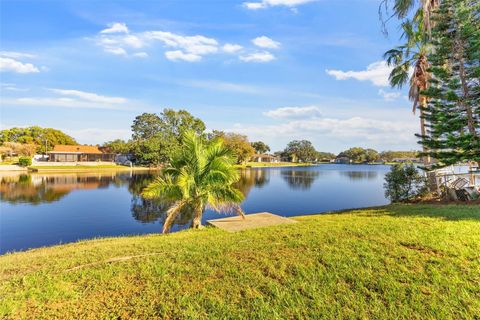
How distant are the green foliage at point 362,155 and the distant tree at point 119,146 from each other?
9304 cm

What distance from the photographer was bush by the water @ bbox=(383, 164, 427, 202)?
11.6 m

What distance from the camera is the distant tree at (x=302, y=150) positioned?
347 ft

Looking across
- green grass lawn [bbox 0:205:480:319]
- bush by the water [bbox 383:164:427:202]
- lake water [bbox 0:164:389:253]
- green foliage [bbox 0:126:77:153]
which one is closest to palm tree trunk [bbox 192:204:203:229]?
green grass lawn [bbox 0:205:480:319]

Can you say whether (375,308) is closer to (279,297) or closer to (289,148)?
(279,297)

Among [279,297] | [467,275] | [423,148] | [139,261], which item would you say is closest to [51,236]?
[139,261]

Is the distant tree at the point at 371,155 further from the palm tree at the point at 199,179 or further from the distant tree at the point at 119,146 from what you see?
the palm tree at the point at 199,179

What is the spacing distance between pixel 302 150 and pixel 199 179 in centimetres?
10170

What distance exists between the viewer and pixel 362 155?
11369 cm

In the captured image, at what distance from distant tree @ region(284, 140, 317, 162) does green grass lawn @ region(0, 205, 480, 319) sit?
10336cm

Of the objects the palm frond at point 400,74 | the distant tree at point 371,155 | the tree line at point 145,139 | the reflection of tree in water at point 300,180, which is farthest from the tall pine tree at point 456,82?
the distant tree at point 371,155

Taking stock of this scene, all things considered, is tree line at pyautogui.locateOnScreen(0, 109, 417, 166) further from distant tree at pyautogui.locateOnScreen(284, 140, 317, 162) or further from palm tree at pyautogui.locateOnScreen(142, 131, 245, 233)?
distant tree at pyautogui.locateOnScreen(284, 140, 317, 162)

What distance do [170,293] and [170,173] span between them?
15.3 ft

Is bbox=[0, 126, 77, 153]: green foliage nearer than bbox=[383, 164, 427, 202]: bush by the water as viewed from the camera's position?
No

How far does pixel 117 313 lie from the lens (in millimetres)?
2695
